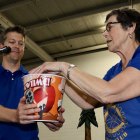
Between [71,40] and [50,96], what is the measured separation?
17.6 feet

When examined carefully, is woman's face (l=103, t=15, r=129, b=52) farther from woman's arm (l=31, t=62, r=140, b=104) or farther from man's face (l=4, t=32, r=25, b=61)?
man's face (l=4, t=32, r=25, b=61)

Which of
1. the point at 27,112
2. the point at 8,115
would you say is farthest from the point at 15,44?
the point at 27,112

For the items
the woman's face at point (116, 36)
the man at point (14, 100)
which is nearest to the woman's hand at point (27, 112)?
the man at point (14, 100)

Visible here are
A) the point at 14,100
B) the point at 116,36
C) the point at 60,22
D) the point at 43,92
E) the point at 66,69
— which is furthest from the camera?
the point at 60,22

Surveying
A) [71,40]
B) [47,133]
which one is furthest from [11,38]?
[47,133]

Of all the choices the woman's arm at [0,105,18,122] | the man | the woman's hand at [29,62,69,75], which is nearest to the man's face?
the man

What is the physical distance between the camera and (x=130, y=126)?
4.83ft

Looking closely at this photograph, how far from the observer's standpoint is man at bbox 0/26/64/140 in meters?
1.49

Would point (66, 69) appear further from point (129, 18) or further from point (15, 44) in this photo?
point (15, 44)

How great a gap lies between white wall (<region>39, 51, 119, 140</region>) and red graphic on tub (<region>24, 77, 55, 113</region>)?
5.31 metres

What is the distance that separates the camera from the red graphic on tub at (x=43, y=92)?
1.32m

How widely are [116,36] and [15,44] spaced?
2.81 ft

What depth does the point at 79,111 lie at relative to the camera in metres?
6.82

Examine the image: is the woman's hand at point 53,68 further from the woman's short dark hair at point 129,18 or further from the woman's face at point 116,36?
the woman's short dark hair at point 129,18
